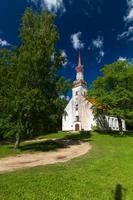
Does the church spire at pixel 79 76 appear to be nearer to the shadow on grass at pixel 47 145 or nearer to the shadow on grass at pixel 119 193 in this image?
the shadow on grass at pixel 47 145

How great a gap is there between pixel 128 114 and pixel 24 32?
76.5 feet

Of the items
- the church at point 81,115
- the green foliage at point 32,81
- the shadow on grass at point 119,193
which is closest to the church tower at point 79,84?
the church at point 81,115

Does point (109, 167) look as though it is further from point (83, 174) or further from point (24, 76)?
point (24, 76)

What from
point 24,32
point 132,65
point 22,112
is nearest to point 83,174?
point 22,112

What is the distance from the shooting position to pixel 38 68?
22625 mm

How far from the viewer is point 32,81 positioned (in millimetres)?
22844

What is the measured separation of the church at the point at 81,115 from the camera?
5541cm

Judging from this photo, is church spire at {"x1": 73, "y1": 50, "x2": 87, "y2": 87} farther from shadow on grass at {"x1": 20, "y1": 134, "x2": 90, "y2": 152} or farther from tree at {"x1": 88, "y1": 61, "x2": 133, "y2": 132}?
shadow on grass at {"x1": 20, "y1": 134, "x2": 90, "y2": 152}

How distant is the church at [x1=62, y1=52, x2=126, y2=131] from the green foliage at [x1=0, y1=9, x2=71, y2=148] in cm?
3048

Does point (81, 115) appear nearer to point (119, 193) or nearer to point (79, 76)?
point (79, 76)

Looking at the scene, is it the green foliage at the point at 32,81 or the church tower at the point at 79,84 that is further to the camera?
the church tower at the point at 79,84

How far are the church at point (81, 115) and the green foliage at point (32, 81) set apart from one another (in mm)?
30481

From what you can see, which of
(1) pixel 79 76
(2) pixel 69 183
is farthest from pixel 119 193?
(1) pixel 79 76

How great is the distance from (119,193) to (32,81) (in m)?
14.9
